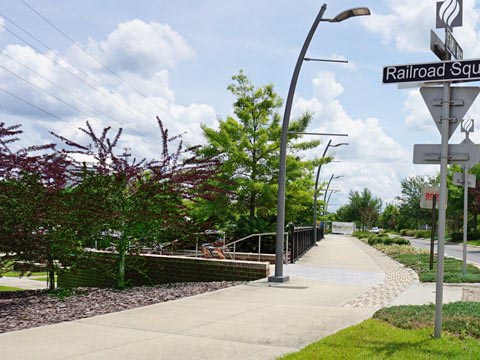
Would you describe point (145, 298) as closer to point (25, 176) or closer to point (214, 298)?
point (214, 298)

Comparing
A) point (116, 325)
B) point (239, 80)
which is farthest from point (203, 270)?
point (239, 80)

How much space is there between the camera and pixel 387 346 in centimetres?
661

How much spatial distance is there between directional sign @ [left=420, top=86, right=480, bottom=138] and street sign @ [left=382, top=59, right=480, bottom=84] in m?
0.16

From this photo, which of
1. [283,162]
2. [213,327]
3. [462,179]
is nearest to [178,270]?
[283,162]

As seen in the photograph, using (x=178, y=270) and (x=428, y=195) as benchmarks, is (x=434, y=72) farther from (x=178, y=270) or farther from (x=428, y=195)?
(x=428, y=195)

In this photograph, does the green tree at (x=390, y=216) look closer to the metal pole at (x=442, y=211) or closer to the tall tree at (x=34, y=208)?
the tall tree at (x=34, y=208)

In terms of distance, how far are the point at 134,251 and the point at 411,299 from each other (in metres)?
6.12

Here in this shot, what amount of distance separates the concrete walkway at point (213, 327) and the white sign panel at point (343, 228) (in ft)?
236

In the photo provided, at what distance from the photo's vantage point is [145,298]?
34.7 feet

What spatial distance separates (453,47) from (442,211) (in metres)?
2.33

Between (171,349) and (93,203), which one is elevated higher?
(93,203)

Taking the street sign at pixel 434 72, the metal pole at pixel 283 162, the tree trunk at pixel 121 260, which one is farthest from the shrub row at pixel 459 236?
the street sign at pixel 434 72

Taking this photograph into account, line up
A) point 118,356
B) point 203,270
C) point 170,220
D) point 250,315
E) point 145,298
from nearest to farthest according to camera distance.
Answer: point 118,356
point 250,315
point 145,298
point 170,220
point 203,270

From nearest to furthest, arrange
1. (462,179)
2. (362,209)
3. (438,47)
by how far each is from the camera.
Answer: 1. (438,47)
2. (462,179)
3. (362,209)
